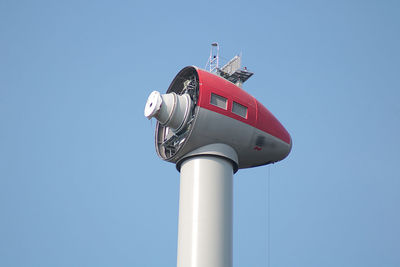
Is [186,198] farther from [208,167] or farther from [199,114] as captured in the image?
[199,114]

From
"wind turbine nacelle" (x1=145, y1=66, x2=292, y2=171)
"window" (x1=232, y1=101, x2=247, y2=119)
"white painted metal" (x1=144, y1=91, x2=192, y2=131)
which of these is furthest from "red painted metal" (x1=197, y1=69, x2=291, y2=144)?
"white painted metal" (x1=144, y1=91, x2=192, y2=131)

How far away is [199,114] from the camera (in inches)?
1100

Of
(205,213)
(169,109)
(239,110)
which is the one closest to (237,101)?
(239,110)

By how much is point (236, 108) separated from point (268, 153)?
417 centimetres

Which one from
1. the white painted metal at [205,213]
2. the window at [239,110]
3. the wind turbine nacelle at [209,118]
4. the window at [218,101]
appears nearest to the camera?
the white painted metal at [205,213]

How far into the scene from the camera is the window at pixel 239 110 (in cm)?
A: 2940

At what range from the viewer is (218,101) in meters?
28.9

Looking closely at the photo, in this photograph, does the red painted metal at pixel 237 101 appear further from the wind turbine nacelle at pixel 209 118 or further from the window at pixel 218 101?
the window at pixel 218 101

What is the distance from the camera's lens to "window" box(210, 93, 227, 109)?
28.6m

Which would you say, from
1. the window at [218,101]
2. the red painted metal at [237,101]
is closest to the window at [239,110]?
the red painted metal at [237,101]

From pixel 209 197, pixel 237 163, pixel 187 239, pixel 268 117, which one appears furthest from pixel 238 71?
pixel 187 239

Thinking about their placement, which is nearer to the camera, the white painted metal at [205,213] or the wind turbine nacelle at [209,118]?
the white painted metal at [205,213]

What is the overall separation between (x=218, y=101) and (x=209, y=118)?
129 cm

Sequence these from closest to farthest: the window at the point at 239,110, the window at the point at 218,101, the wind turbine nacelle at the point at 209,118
Result: the wind turbine nacelle at the point at 209,118, the window at the point at 218,101, the window at the point at 239,110
